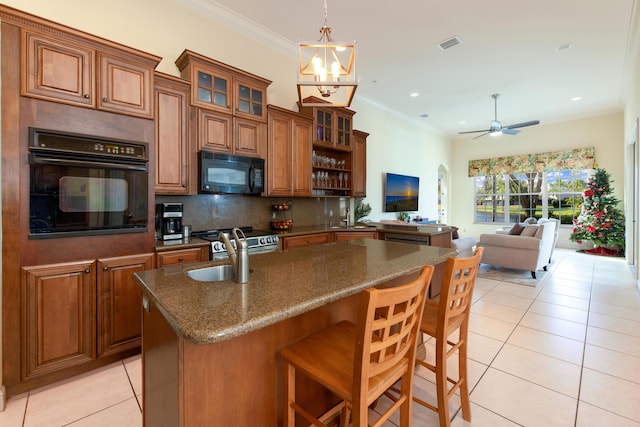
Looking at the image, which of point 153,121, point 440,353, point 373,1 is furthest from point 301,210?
point 440,353

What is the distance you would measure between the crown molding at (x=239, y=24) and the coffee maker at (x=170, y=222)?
88.2 inches

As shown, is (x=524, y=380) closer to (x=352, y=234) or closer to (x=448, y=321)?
(x=448, y=321)

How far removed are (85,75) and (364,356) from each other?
104 inches

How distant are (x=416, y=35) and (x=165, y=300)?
4.20 meters

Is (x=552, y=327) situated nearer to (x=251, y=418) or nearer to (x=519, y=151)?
(x=251, y=418)

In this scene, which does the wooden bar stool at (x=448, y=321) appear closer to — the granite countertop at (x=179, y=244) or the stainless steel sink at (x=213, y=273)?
the stainless steel sink at (x=213, y=273)

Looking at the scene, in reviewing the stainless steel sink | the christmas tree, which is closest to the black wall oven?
the stainless steel sink

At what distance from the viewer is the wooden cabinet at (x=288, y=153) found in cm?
354

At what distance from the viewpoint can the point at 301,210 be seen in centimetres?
443

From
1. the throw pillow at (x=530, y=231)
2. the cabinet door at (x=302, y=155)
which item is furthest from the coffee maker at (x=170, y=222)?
the throw pillow at (x=530, y=231)

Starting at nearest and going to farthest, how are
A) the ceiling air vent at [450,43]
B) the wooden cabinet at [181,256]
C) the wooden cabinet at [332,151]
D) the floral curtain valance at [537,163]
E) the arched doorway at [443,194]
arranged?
the wooden cabinet at [181,256]
the ceiling air vent at [450,43]
the wooden cabinet at [332,151]
the floral curtain valance at [537,163]
the arched doorway at [443,194]

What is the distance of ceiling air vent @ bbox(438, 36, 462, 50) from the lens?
149 inches

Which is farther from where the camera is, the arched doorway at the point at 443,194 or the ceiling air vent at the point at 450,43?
the arched doorway at the point at 443,194

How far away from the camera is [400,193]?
668 cm
